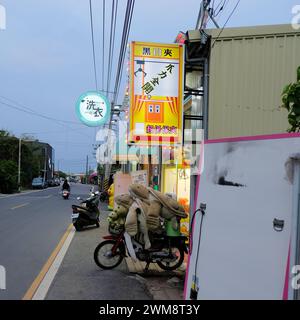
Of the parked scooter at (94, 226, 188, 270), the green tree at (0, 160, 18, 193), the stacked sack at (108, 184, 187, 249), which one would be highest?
the stacked sack at (108, 184, 187, 249)

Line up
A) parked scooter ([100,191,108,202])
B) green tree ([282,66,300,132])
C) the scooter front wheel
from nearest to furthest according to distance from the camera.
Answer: green tree ([282,66,300,132]) < the scooter front wheel < parked scooter ([100,191,108,202])

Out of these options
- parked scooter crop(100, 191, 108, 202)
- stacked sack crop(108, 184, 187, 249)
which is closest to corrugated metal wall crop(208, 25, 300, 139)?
stacked sack crop(108, 184, 187, 249)

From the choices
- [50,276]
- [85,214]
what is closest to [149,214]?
[50,276]

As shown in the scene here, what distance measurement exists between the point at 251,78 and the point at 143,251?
154 inches

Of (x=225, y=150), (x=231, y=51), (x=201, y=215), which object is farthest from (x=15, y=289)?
(x=231, y=51)

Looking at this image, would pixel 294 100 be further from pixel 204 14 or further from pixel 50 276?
pixel 50 276

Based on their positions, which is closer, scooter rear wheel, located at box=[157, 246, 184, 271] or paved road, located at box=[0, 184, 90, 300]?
paved road, located at box=[0, 184, 90, 300]

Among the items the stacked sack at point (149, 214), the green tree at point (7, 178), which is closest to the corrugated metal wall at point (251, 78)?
the stacked sack at point (149, 214)

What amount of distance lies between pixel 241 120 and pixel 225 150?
173 inches

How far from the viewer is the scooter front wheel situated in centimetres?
A: 820

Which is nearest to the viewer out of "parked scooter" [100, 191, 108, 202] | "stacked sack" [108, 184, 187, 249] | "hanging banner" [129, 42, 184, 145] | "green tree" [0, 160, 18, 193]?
"stacked sack" [108, 184, 187, 249]

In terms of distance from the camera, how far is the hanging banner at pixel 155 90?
315 inches

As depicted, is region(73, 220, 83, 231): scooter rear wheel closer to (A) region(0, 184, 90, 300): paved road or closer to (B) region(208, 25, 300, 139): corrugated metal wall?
(A) region(0, 184, 90, 300): paved road

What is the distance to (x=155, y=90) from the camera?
802 centimetres
